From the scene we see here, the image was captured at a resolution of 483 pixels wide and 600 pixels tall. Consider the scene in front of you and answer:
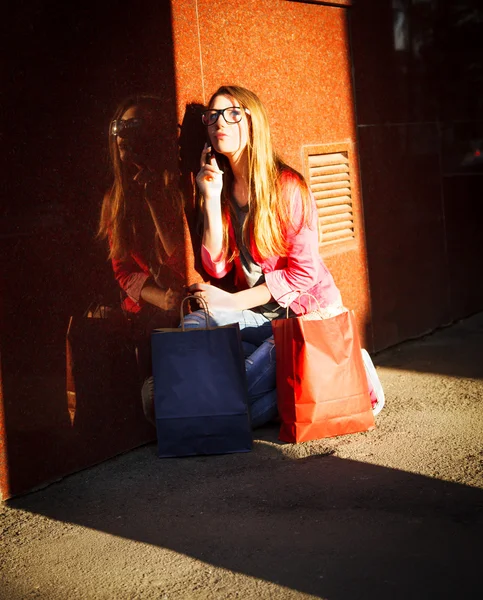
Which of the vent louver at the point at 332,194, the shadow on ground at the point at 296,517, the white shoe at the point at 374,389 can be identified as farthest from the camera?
the vent louver at the point at 332,194

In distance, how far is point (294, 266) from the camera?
170 inches

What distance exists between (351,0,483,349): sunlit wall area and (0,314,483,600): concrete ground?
5.63ft

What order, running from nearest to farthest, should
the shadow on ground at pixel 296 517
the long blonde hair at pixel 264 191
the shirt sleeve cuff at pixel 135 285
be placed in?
the shadow on ground at pixel 296 517 → the shirt sleeve cuff at pixel 135 285 → the long blonde hair at pixel 264 191

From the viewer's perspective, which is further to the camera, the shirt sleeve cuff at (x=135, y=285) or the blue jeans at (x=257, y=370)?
the blue jeans at (x=257, y=370)

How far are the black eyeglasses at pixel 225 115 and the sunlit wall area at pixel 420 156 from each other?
1.51m

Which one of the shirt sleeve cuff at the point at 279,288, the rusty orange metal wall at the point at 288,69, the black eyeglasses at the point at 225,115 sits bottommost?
the shirt sleeve cuff at the point at 279,288

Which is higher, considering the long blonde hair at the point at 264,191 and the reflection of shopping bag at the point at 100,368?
the long blonde hair at the point at 264,191

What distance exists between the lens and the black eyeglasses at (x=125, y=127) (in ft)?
13.1

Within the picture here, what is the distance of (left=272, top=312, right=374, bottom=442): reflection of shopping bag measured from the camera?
12.8ft

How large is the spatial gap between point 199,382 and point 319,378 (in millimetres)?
517

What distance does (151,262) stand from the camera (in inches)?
165

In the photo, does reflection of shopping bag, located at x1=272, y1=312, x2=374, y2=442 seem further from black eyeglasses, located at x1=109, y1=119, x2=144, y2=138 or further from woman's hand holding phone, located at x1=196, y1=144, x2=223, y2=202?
black eyeglasses, located at x1=109, y1=119, x2=144, y2=138

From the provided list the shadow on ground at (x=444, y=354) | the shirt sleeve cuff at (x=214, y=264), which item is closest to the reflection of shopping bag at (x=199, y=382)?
the shirt sleeve cuff at (x=214, y=264)

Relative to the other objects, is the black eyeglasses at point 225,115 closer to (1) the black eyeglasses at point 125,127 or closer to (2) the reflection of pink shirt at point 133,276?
(1) the black eyeglasses at point 125,127
